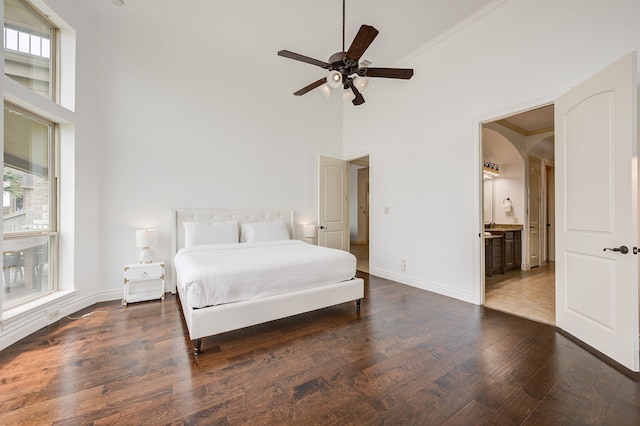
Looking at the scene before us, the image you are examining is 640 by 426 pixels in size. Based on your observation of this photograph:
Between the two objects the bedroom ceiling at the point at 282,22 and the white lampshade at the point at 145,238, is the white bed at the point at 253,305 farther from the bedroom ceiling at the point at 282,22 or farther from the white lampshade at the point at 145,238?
the bedroom ceiling at the point at 282,22

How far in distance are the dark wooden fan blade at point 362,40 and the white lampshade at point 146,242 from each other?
3.11 meters

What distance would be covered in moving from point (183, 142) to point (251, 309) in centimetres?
280

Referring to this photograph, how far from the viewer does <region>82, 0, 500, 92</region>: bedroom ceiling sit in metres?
2.88

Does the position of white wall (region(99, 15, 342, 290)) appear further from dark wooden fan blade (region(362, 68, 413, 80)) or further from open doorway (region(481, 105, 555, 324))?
open doorway (region(481, 105, 555, 324))

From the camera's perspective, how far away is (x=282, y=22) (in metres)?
3.14

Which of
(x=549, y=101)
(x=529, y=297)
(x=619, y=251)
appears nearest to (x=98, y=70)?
(x=549, y=101)

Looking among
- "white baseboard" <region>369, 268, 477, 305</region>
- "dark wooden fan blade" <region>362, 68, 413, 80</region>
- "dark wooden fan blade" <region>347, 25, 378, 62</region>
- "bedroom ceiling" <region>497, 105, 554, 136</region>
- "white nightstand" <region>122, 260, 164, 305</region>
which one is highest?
"bedroom ceiling" <region>497, 105, 554, 136</region>

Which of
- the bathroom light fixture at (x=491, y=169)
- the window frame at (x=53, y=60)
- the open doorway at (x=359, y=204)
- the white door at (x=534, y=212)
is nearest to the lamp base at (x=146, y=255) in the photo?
the window frame at (x=53, y=60)

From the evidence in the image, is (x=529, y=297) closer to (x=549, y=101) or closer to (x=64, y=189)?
(x=549, y=101)

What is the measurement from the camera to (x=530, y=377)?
1.70 m

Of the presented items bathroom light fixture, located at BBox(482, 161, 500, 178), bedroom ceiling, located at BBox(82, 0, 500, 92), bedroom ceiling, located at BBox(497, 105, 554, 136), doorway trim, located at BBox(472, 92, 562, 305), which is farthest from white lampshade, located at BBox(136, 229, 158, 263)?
bathroom light fixture, located at BBox(482, 161, 500, 178)

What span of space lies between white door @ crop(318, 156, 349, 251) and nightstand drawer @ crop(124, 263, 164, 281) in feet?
8.37

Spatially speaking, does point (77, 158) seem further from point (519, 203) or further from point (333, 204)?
point (519, 203)

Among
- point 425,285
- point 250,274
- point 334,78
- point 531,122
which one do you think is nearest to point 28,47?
point 334,78
